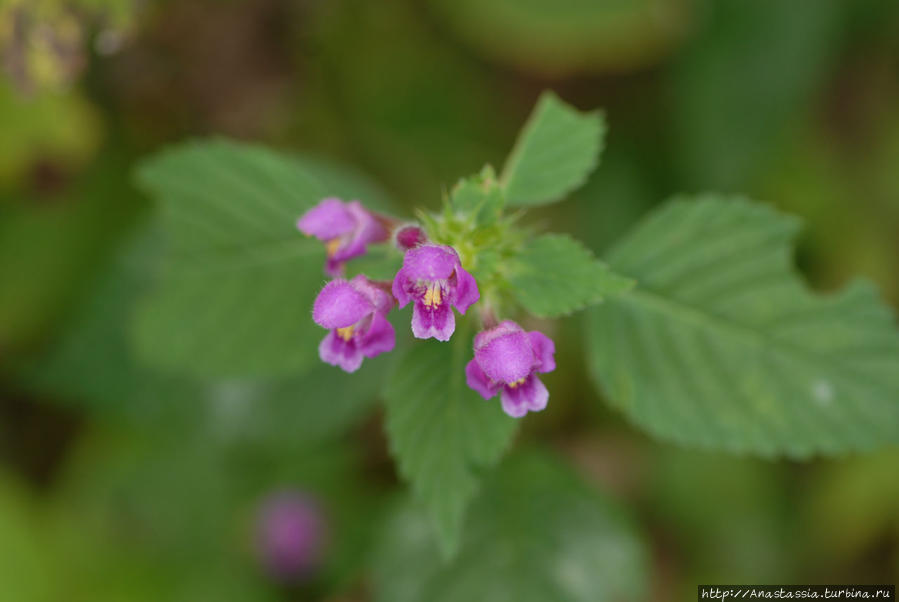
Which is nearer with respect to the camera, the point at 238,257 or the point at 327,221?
the point at 327,221

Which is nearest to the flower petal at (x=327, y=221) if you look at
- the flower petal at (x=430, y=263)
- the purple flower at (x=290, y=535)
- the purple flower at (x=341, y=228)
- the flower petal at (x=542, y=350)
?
the purple flower at (x=341, y=228)

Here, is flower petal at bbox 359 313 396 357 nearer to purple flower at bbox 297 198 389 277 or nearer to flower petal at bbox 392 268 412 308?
flower petal at bbox 392 268 412 308

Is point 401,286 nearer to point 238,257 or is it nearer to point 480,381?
point 480,381

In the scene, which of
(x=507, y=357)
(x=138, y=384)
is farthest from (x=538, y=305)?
(x=138, y=384)

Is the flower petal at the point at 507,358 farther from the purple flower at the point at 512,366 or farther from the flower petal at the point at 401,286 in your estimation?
the flower petal at the point at 401,286

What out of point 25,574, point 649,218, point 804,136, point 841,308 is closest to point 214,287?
point 649,218

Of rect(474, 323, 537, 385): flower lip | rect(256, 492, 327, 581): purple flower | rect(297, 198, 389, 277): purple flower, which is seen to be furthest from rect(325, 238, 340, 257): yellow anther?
rect(256, 492, 327, 581): purple flower
